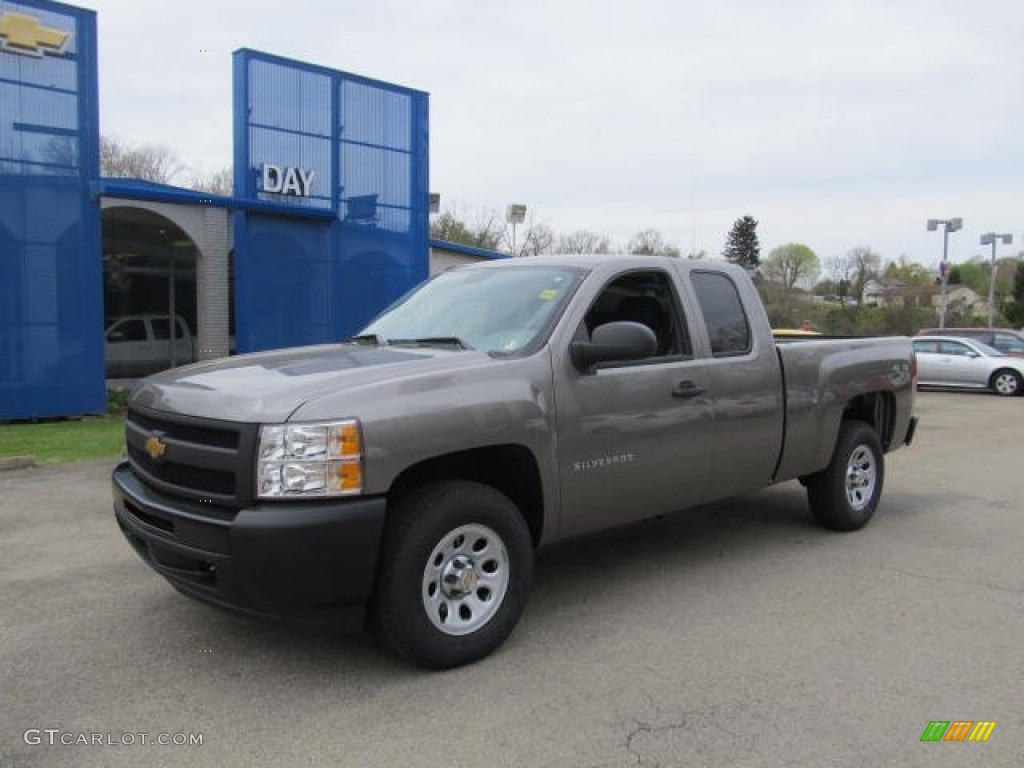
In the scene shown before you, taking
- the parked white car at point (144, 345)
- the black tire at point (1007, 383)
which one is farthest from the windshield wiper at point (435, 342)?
the black tire at point (1007, 383)

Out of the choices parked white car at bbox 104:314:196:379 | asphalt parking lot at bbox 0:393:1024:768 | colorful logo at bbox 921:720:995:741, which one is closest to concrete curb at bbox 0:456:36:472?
asphalt parking lot at bbox 0:393:1024:768

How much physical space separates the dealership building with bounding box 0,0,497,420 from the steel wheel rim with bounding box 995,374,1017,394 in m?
13.6

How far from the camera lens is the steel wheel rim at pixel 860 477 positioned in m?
6.52

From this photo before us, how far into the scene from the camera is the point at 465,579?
399cm

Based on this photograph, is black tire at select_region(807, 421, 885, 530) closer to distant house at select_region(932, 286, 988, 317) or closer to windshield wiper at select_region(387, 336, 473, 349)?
windshield wiper at select_region(387, 336, 473, 349)

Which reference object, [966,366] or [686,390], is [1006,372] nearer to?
[966,366]

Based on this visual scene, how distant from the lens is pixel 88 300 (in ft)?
43.9

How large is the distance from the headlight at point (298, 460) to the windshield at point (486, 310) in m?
1.19

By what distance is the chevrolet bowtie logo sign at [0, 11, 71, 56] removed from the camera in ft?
40.5

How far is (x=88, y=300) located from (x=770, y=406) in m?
11.3

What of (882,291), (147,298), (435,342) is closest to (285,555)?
(435,342)

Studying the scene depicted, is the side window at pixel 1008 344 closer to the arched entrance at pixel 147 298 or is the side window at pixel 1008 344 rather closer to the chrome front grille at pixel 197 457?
the arched entrance at pixel 147 298

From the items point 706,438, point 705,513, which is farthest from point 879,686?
point 705,513

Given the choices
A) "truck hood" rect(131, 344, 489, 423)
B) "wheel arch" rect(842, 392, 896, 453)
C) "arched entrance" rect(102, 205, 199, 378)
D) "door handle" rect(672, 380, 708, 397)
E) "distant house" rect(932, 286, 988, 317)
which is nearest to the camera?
"truck hood" rect(131, 344, 489, 423)
